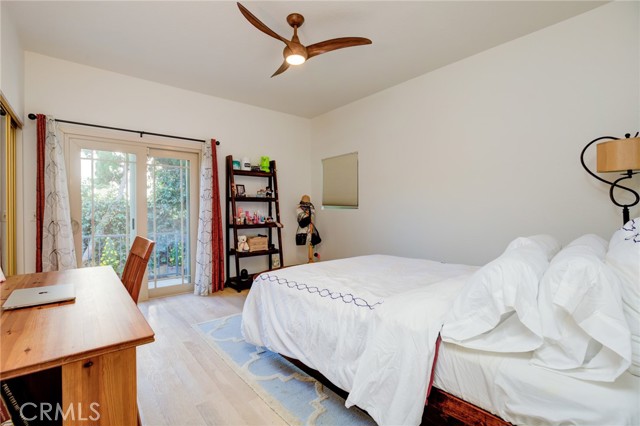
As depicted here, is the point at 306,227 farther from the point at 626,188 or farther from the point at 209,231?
the point at 626,188

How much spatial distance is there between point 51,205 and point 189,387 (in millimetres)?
2499

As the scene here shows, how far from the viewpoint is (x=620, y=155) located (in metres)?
1.93

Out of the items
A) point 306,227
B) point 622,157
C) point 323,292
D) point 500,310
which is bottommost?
point 323,292

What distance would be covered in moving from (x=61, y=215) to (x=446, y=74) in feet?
14.4

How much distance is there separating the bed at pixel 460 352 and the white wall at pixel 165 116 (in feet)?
10.4

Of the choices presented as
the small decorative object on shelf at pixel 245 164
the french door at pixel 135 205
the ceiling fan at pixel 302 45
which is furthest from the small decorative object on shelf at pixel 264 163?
the ceiling fan at pixel 302 45

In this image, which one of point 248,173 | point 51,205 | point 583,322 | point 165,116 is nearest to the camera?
point 583,322

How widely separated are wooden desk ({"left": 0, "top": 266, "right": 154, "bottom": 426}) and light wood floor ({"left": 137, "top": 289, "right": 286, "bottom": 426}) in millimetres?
848

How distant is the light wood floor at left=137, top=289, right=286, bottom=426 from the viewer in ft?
5.49

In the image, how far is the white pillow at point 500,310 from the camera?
1.12m

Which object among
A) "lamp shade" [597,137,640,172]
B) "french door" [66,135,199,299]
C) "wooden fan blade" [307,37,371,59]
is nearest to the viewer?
"lamp shade" [597,137,640,172]

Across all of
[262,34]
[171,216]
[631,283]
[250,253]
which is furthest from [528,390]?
[171,216]

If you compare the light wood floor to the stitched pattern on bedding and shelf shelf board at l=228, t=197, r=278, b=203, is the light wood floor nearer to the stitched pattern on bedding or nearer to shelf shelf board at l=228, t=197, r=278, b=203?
the stitched pattern on bedding

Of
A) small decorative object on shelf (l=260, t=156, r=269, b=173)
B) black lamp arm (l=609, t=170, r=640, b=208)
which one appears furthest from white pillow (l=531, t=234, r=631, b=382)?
small decorative object on shelf (l=260, t=156, r=269, b=173)
